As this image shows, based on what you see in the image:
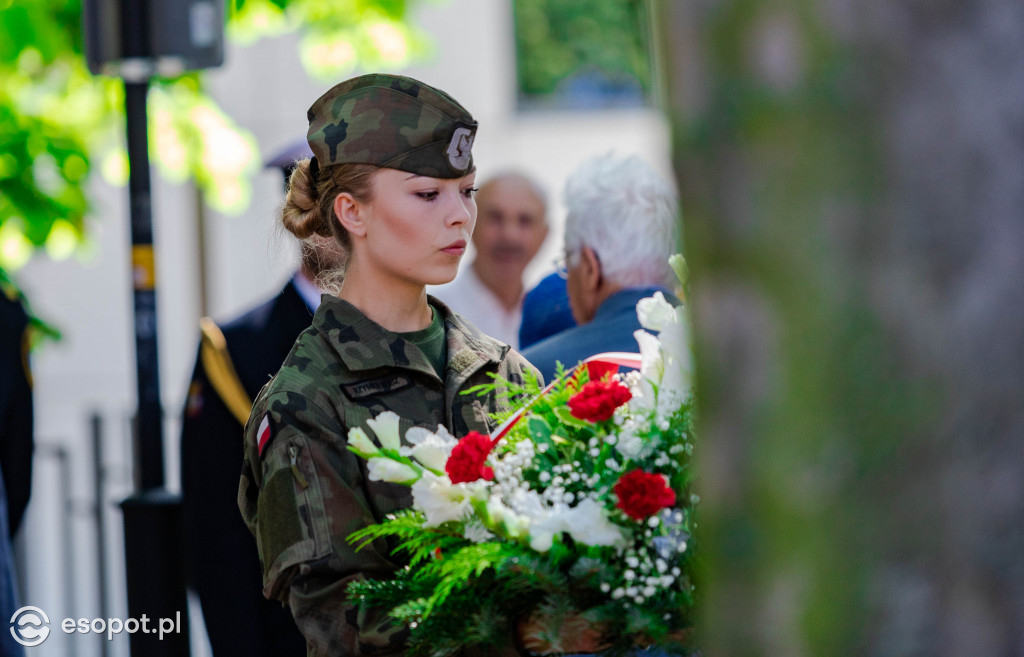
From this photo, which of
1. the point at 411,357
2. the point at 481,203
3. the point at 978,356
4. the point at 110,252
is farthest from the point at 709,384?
the point at 110,252

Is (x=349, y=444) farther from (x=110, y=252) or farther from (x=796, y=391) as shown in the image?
(x=110, y=252)

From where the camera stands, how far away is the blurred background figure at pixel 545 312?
350 cm

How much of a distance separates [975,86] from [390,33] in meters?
7.11

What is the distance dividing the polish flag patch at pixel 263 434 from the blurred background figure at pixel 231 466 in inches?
34.0

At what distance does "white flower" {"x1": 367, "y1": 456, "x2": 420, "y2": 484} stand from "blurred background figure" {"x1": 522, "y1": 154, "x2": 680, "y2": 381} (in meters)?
1.15

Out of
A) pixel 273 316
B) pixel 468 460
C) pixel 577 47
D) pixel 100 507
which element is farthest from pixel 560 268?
pixel 577 47

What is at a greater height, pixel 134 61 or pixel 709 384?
pixel 134 61

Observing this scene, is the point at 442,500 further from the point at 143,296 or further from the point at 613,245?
the point at 143,296

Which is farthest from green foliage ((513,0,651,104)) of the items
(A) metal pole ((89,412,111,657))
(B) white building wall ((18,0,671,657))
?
(A) metal pole ((89,412,111,657))

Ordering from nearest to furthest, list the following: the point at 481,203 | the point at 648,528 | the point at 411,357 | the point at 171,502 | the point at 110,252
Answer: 1. the point at 648,528
2. the point at 411,357
3. the point at 171,502
4. the point at 481,203
5. the point at 110,252

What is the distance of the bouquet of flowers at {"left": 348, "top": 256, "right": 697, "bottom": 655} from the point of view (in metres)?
1.62

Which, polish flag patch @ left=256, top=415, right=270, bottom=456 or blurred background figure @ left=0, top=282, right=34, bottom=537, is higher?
polish flag patch @ left=256, top=415, right=270, bottom=456

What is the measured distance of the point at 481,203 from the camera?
5.07 meters

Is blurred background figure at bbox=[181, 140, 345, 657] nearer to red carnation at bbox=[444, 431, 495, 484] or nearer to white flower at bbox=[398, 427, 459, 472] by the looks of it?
white flower at bbox=[398, 427, 459, 472]
